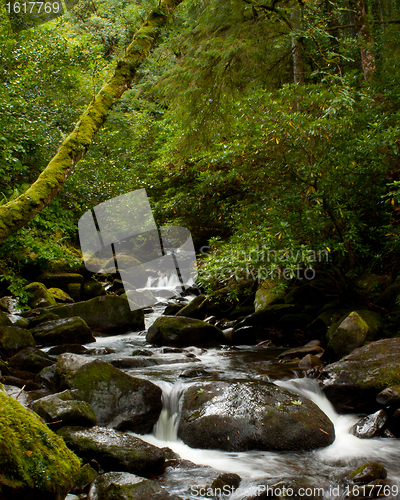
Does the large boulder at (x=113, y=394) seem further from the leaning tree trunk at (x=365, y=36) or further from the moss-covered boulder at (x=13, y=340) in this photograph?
the leaning tree trunk at (x=365, y=36)

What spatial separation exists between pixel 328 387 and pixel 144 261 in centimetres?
1535

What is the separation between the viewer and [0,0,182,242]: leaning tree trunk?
4156 millimetres

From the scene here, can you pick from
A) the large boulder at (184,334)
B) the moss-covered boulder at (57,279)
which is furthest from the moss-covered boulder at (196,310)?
the moss-covered boulder at (57,279)

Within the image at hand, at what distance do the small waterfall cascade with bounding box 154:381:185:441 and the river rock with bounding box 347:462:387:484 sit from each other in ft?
7.53

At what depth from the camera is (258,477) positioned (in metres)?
4.27

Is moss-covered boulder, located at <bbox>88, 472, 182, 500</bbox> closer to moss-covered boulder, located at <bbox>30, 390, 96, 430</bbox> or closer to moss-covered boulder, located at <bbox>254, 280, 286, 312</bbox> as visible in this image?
moss-covered boulder, located at <bbox>30, 390, 96, 430</bbox>

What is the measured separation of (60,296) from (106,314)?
121 inches

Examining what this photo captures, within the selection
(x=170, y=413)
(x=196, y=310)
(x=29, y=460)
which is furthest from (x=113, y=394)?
(x=196, y=310)

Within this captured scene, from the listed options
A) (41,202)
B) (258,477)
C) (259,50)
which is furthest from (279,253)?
(259,50)

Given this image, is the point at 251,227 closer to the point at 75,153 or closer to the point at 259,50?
the point at 259,50

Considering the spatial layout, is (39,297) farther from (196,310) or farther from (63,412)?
(63,412)

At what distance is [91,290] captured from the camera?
15305 millimetres

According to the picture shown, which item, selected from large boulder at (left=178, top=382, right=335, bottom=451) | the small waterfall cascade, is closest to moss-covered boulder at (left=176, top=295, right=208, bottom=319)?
the small waterfall cascade

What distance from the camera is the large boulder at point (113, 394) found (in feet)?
17.3
